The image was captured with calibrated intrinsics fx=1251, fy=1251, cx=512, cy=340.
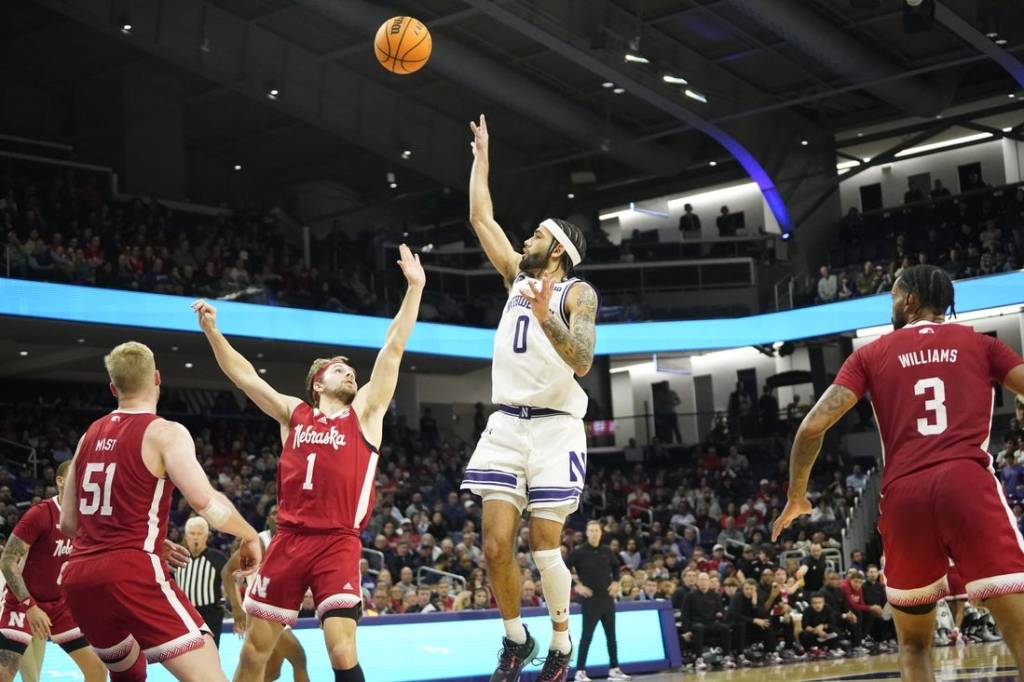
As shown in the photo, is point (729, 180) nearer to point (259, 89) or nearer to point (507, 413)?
point (259, 89)

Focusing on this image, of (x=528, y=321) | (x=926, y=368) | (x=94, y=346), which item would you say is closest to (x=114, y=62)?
(x=94, y=346)

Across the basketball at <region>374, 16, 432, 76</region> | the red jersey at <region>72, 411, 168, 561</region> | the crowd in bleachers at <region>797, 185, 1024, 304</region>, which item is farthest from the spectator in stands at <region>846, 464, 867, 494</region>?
the red jersey at <region>72, 411, 168, 561</region>

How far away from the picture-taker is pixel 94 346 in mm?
28328

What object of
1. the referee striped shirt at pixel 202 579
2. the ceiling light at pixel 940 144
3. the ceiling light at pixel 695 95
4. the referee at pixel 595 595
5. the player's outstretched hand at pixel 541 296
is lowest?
the referee at pixel 595 595

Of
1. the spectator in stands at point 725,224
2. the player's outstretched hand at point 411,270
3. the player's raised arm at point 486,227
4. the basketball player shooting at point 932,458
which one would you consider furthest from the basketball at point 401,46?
the spectator in stands at point 725,224

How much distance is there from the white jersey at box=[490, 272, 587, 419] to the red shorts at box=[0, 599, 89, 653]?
12.4 ft

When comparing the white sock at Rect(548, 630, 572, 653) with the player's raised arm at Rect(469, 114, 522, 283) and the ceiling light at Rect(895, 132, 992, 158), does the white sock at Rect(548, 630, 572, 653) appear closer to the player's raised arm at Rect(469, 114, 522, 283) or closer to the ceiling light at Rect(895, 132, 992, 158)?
the player's raised arm at Rect(469, 114, 522, 283)

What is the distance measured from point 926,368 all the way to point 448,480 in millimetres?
24328

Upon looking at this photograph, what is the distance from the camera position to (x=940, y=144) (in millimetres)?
38969

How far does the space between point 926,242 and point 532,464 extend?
3009 centimetres

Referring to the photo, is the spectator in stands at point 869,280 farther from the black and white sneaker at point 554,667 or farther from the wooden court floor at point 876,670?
the black and white sneaker at point 554,667

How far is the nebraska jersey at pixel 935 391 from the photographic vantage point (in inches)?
213

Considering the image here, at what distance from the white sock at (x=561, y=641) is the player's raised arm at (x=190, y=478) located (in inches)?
72.9

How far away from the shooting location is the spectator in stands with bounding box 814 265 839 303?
1309 inches
